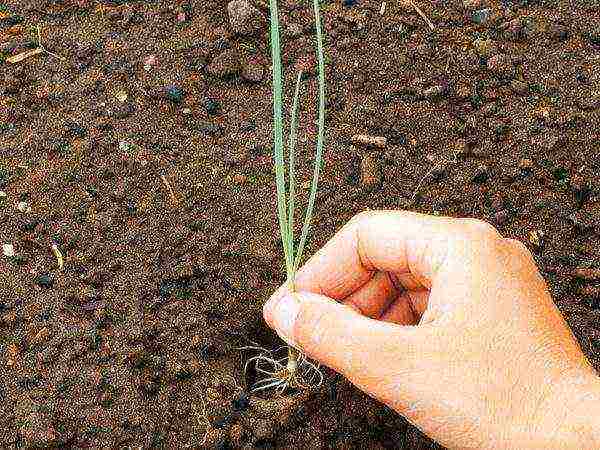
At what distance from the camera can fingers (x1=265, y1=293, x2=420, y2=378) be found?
1.11 meters

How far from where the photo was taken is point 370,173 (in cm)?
174

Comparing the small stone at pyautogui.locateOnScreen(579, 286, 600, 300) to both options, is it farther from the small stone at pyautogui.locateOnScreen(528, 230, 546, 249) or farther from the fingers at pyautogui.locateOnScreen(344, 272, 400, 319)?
the fingers at pyautogui.locateOnScreen(344, 272, 400, 319)

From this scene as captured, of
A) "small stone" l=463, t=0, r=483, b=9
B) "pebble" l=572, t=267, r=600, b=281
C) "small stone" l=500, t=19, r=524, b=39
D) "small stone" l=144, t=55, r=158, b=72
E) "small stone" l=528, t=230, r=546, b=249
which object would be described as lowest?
"pebble" l=572, t=267, r=600, b=281

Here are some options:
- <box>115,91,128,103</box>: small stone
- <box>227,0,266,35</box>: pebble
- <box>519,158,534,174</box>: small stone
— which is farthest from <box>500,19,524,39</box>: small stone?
<box>115,91,128,103</box>: small stone

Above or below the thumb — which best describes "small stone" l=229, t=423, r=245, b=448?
below

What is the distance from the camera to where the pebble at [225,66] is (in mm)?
1924

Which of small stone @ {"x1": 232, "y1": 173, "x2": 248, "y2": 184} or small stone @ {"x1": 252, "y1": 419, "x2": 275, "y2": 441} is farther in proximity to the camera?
small stone @ {"x1": 232, "y1": 173, "x2": 248, "y2": 184}

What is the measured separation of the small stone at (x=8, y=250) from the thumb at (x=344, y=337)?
0.70m

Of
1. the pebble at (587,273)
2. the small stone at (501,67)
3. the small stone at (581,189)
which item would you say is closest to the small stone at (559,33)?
the small stone at (501,67)

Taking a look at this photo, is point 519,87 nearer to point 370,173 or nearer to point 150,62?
point 370,173

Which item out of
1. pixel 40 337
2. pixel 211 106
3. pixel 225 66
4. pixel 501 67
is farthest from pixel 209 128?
pixel 501 67

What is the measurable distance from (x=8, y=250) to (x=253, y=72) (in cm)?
70

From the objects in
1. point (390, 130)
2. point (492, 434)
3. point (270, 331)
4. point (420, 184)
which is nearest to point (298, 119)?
point (390, 130)

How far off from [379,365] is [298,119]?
2.87ft
